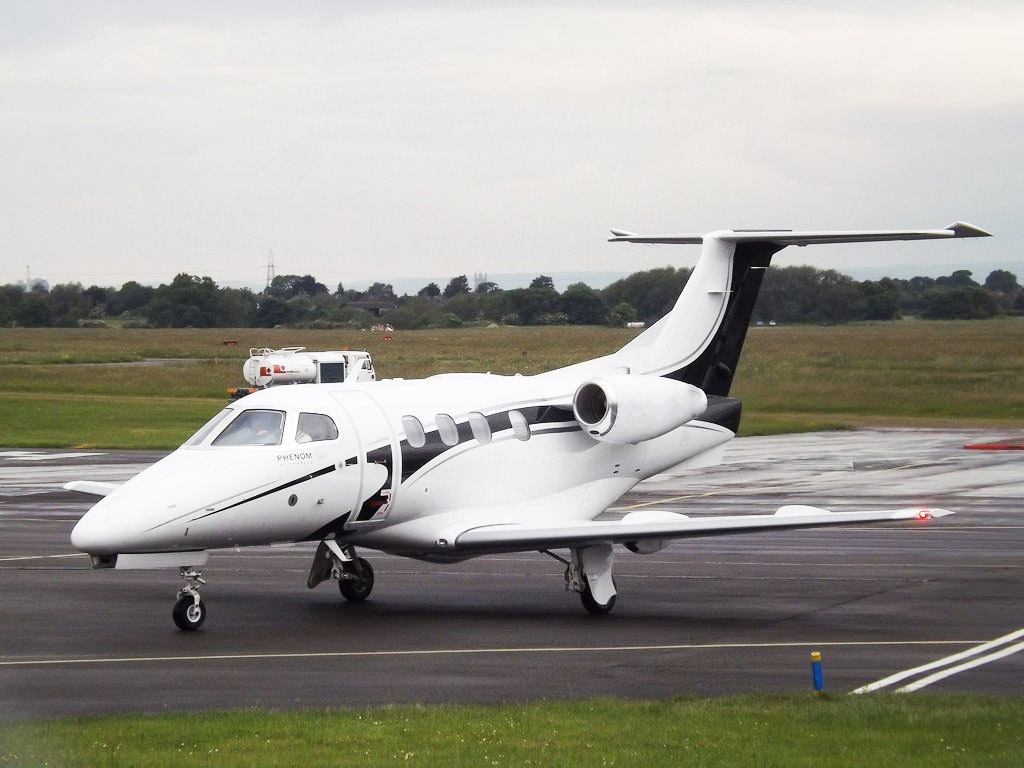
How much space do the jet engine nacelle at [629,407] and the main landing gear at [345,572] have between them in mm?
3723

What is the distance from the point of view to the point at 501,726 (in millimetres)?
12242

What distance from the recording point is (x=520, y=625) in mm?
18375

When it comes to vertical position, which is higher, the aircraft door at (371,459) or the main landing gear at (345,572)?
the aircraft door at (371,459)

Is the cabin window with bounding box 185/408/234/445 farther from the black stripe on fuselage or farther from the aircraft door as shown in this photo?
the aircraft door

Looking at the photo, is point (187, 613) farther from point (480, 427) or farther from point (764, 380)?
point (764, 380)

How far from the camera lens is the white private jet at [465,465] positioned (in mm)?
17250

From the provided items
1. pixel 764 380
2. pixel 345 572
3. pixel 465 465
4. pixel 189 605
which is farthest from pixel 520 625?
pixel 764 380

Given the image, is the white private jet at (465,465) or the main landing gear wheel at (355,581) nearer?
the white private jet at (465,465)

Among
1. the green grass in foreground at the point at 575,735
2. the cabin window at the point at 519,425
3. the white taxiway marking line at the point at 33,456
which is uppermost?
the cabin window at the point at 519,425

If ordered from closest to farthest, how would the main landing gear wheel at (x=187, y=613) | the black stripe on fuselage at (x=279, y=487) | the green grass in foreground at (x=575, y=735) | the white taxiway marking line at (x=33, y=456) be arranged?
the green grass in foreground at (x=575, y=735) → the black stripe on fuselage at (x=279, y=487) → the main landing gear wheel at (x=187, y=613) → the white taxiway marking line at (x=33, y=456)

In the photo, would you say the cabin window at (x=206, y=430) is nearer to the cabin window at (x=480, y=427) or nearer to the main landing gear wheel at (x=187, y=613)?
the main landing gear wheel at (x=187, y=613)

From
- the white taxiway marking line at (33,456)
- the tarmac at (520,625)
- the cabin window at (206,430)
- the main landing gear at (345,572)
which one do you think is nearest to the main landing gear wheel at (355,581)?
the main landing gear at (345,572)

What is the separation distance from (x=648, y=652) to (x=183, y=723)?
592 cm

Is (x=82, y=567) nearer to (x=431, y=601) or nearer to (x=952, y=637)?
(x=431, y=601)
